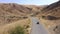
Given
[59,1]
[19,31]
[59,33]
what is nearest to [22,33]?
[19,31]

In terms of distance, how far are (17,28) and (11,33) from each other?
157cm

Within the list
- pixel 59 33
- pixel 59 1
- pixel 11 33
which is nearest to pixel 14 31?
pixel 11 33

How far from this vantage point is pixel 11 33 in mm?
26594

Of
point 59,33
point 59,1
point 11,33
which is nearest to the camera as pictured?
point 11,33

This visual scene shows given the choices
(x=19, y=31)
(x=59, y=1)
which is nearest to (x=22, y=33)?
(x=19, y=31)

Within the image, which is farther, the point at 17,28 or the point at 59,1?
the point at 59,1

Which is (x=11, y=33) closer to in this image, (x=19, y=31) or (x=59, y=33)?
(x=19, y=31)

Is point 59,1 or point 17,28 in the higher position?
point 17,28

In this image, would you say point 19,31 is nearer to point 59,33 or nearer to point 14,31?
point 14,31

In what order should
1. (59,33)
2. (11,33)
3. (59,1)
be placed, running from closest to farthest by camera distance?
(11,33) < (59,33) < (59,1)

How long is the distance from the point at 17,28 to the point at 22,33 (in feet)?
3.59

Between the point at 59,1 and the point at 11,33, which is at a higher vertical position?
the point at 11,33

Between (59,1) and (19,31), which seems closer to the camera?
(19,31)

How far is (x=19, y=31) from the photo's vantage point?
89.1 feet
